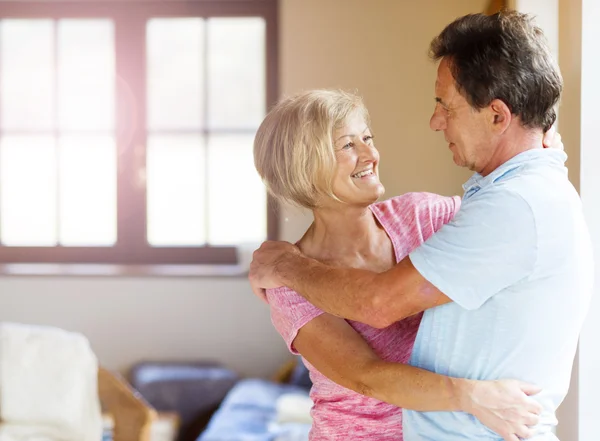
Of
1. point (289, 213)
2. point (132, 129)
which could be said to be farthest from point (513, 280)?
point (132, 129)

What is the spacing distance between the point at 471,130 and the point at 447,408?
465 mm

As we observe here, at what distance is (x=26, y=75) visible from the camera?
16.5ft

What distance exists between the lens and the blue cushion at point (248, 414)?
3635mm

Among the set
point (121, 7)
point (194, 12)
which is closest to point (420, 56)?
point (194, 12)

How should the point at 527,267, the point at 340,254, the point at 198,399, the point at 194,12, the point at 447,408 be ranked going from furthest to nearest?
the point at 194,12, the point at 198,399, the point at 340,254, the point at 447,408, the point at 527,267

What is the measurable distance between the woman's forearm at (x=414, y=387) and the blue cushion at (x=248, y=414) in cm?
226

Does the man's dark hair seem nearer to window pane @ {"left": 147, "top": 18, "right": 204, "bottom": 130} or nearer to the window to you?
the window

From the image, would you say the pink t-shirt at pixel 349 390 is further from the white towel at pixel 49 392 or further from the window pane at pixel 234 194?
the window pane at pixel 234 194

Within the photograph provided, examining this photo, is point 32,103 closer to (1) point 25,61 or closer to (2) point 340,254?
(1) point 25,61

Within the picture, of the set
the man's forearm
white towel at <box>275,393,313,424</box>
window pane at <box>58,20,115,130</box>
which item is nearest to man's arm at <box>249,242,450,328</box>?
the man's forearm

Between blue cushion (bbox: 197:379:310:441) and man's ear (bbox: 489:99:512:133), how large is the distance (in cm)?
252

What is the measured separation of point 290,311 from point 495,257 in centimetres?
48

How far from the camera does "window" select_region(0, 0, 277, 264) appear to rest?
4.84 metres

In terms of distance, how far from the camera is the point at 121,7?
4785 millimetres
